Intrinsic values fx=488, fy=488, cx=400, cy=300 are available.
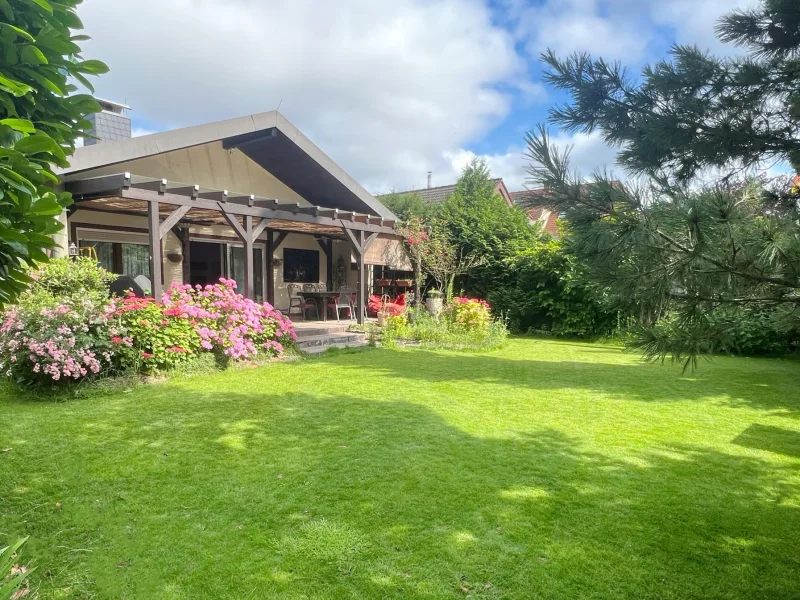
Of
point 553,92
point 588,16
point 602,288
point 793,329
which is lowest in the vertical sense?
point 793,329

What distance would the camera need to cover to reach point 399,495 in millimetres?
3570

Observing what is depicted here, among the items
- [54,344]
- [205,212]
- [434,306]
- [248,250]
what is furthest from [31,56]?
[434,306]

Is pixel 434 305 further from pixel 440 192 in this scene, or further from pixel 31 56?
pixel 31 56

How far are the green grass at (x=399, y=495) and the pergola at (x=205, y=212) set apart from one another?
360cm

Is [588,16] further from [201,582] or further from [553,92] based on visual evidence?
[201,582]

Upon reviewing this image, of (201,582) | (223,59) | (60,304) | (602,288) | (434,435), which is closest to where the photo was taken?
(602,288)

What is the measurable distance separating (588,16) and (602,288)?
65.9 inches

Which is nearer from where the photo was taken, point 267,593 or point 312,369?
point 267,593

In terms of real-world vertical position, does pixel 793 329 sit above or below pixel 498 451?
above

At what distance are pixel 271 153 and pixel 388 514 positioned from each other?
35.8 ft

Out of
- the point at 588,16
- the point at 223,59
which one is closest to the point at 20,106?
the point at 588,16

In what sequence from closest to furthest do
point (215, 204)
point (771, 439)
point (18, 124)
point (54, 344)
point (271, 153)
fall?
1. point (18, 124)
2. point (771, 439)
3. point (54, 344)
4. point (215, 204)
5. point (271, 153)

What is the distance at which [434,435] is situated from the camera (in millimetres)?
4961

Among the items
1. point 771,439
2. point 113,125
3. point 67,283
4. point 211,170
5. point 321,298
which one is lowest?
point 771,439
